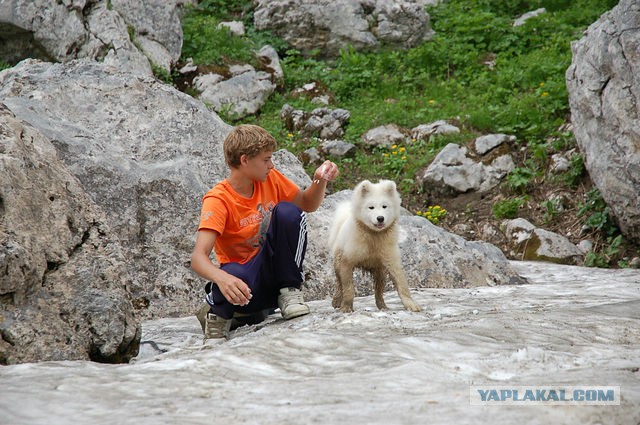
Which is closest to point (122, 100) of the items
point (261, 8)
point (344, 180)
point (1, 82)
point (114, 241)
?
point (1, 82)

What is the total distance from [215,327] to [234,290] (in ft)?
2.17

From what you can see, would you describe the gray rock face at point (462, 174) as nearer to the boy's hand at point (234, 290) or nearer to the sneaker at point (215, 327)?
→ the sneaker at point (215, 327)

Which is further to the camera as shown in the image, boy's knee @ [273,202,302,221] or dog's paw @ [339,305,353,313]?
dog's paw @ [339,305,353,313]

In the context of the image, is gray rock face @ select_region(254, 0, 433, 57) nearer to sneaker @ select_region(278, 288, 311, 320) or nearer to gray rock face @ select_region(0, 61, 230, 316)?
gray rock face @ select_region(0, 61, 230, 316)

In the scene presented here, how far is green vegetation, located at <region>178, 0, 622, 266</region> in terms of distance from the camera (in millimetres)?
10539

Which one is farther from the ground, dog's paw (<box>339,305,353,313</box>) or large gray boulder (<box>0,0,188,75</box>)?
large gray boulder (<box>0,0,188,75</box>)

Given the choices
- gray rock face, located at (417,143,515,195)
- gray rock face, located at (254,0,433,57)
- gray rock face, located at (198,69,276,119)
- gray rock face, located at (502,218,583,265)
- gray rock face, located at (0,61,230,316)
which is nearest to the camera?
gray rock face, located at (0,61,230,316)

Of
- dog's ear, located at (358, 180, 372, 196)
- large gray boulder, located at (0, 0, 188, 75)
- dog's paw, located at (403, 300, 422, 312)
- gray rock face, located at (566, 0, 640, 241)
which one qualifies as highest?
large gray boulder, located at (0, 0, 188, 75)

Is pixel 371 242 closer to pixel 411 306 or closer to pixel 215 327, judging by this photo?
pixel 411 306

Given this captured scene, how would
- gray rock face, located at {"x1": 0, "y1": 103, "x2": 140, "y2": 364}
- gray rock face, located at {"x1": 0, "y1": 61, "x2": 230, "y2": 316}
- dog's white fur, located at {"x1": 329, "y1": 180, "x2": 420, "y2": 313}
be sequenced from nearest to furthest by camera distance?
1. gray rock face, located at {"x1": 0, "y1": 103, "x2": 140, "y2": 364}
2. dog's white fur, located at {"x1": 329, "y1": 180, "x2": 420, "y2": 313}
3. gray rock face, located at {"x1": 0, "y1": 61, "x2": 230, "y2": 316}

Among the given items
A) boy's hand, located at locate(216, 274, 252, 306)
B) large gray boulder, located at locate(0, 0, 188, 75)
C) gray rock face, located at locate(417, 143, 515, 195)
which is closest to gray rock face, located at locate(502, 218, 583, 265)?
gray rock face, located at locate(417, 143, 515, 195)

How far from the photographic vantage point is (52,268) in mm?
4312

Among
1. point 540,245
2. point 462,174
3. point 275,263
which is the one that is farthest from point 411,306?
point 462,174

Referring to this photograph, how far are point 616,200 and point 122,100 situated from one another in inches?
228
